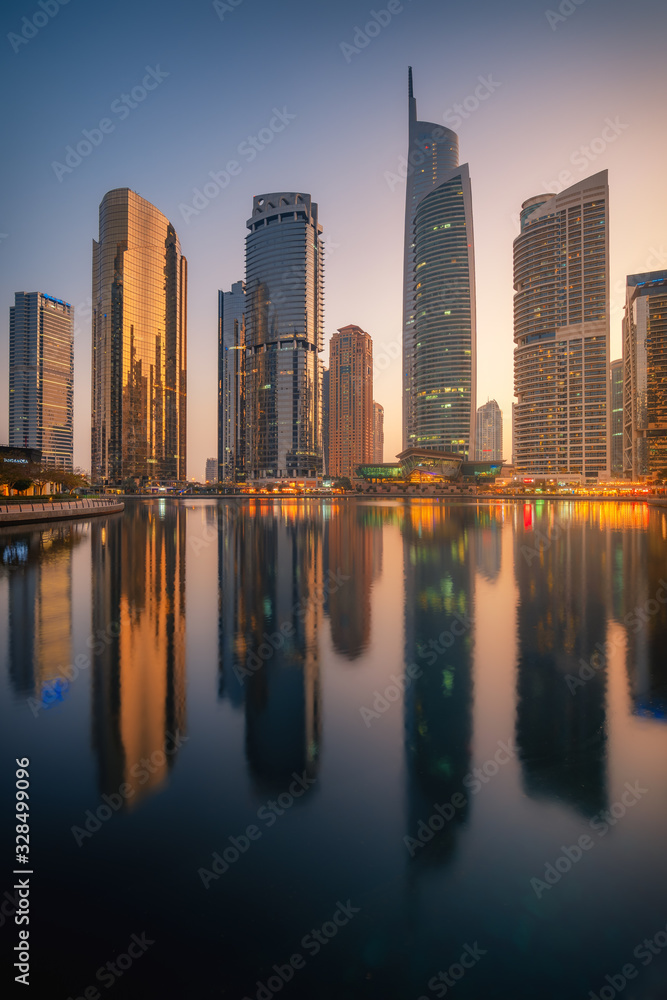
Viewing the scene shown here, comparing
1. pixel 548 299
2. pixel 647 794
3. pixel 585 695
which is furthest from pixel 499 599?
pixel 548 299

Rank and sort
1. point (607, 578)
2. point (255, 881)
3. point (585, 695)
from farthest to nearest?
point (607, 578), point (585, 695), point (255, 881)

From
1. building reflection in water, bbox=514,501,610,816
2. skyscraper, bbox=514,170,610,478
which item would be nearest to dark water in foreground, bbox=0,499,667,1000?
building reflection in water, bbox=514,501,610,816

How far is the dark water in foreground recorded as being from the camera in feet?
12.0

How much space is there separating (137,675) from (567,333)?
210m

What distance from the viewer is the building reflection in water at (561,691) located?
234 inches

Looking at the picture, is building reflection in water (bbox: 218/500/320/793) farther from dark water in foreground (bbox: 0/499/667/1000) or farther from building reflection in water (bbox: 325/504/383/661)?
building reflection in water (bbox: 325/504/383/661)

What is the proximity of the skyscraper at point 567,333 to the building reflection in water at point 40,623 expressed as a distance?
19135 centimetres

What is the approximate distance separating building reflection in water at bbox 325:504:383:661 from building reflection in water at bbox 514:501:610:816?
12.2 ft

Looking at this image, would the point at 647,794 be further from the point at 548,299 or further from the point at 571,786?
the point at 548,299

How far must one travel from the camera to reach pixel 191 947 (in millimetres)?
3725

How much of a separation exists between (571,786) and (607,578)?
631 inches

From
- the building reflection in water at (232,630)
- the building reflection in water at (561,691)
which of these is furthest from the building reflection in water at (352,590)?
the building reflection in water at (561,691)

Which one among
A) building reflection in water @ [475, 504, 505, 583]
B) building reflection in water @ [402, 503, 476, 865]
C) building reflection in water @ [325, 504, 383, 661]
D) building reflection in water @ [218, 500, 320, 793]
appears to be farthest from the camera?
building reflection in water @ [475, 504, 505, 583]

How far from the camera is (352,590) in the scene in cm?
1738
